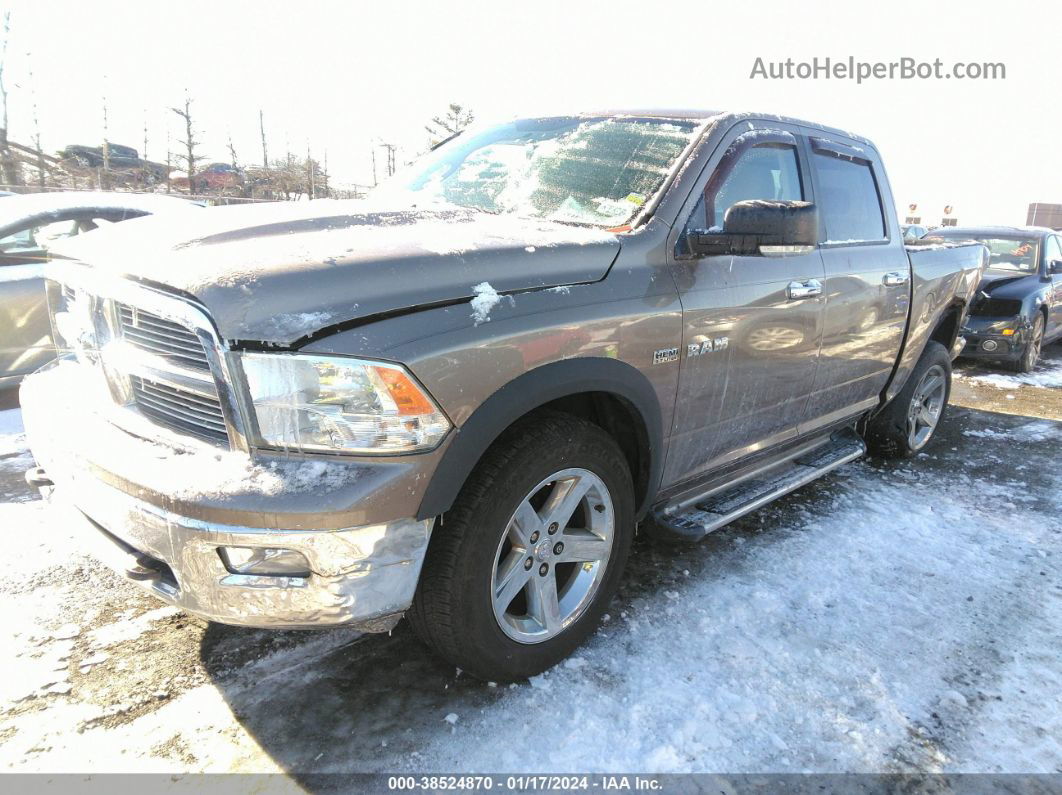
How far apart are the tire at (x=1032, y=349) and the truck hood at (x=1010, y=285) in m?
0.34

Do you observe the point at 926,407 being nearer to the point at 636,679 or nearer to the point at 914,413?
the point at 914,413

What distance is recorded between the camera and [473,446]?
1899mm

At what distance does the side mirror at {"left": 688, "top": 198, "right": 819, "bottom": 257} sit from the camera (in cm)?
241

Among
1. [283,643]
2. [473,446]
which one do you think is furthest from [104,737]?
[473,446]

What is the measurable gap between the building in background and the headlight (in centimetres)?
5148

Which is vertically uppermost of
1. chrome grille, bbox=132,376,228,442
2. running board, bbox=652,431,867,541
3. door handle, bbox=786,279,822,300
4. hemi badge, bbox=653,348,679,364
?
door handle, bbox=786,279,822,300

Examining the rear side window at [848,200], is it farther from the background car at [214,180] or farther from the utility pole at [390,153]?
the background car at [214,180]

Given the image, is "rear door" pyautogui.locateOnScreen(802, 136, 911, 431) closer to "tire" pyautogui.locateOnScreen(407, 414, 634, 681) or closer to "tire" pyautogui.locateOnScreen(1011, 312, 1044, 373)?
"tire" pyautogui.locateOnScreen(407, 414, 634, 681)

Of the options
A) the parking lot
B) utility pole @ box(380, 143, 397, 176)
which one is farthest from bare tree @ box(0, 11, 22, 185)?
the parking lot

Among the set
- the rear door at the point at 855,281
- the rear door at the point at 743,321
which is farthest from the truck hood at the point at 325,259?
the rear door at the point at 855,281

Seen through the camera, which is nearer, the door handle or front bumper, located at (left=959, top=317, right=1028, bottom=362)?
the door handle

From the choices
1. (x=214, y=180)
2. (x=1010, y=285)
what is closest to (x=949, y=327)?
(x=1010, y=285)

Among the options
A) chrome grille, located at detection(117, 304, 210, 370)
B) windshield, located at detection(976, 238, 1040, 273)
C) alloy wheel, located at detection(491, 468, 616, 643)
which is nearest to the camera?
chrome grille, located at detection(117, 304, 210, 370)

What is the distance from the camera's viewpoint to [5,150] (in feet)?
71.6
